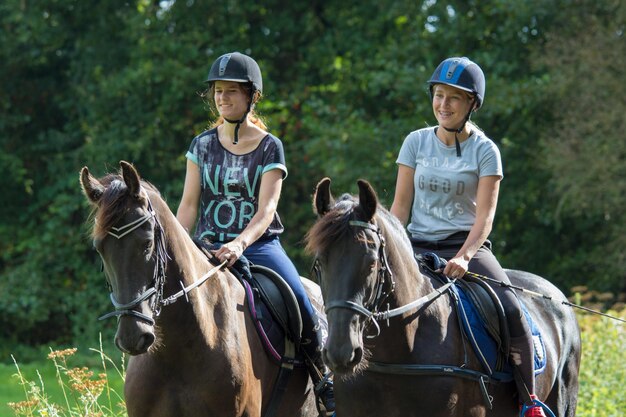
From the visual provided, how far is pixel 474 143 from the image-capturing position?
650 centimetres

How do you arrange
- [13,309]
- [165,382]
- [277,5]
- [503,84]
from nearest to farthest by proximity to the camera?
[165,382] < [503,84] < [13,309] < [277,5]

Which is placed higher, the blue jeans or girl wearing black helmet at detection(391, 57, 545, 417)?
girl wearing black helmet at detection(391, 57, 545, 417)

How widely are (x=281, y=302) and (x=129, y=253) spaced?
155 centimetres

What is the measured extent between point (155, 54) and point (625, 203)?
9.81 meters

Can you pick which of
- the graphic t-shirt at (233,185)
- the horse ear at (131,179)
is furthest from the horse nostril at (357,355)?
the graphic t-shirt at (233,185)

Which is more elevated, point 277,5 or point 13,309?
point 277,5

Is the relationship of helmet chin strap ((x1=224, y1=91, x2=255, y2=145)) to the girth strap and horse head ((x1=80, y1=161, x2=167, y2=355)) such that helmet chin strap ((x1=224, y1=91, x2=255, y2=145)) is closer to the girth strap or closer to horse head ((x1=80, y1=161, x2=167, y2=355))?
horse head ((x1=80, y1=161, x2=167, y2=355))

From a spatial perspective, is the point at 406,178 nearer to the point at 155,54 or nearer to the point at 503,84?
the point at 503,84

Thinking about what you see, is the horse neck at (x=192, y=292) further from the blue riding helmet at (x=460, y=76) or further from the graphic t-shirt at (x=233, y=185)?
the blue riding helmet at (x=460, y=76)

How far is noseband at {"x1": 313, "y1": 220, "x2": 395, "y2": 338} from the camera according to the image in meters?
5.15

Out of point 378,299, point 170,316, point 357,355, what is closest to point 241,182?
point 170,316

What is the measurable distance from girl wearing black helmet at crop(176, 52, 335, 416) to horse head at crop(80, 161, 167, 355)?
1.19 m

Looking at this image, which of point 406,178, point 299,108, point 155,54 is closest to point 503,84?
point 299,108

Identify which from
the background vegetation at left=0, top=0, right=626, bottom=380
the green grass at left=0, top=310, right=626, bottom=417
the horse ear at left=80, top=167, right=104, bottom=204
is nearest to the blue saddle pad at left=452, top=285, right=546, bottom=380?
the horse ear at left=80, top=167, right=104, bottom=204
